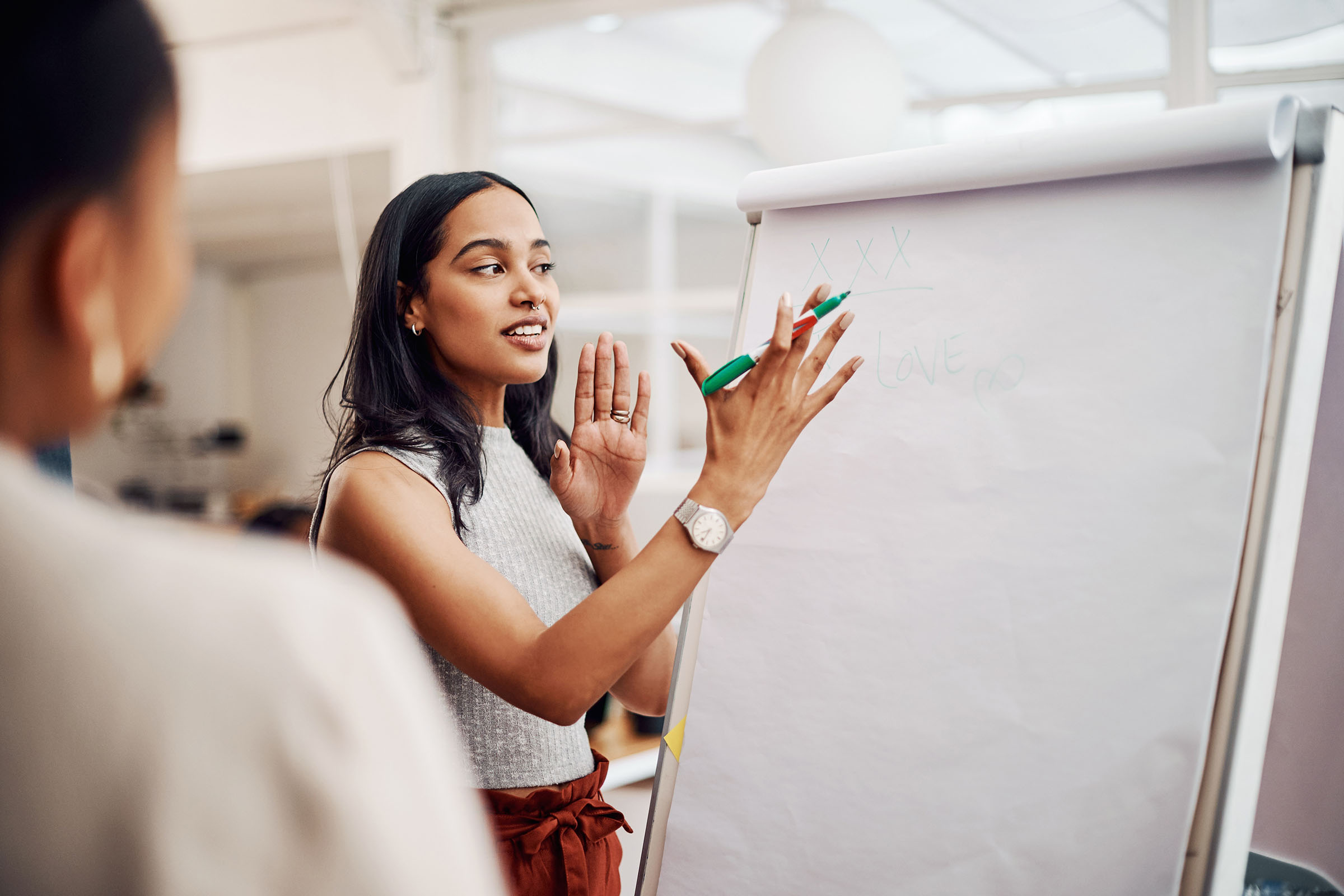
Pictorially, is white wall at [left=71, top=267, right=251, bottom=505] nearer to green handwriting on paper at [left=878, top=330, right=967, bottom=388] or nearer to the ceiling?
the ceiling

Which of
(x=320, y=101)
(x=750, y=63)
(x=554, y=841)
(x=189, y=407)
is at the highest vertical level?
(x=320, y=101)

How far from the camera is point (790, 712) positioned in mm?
1080

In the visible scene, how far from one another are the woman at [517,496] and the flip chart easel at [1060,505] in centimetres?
15

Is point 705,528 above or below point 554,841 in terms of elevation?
above

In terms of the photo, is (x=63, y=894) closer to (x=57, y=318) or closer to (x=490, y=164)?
(x=57, y=318)

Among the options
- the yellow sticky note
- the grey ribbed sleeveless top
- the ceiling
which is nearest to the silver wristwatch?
the grey ribbed sleeveless top

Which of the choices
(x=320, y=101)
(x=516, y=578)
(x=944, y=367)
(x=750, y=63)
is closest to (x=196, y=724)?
(x=516, y=578)

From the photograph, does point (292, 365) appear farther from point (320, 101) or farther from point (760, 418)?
point (760, 418)

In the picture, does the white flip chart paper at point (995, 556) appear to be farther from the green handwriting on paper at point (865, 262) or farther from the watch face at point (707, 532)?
the watch face at point (707, 532)

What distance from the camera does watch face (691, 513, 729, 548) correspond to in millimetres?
859

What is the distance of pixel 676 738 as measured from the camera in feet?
3.73

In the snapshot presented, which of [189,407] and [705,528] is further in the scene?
[189,407]

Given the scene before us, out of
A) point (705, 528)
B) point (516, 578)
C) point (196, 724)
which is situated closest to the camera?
point (196, 724)

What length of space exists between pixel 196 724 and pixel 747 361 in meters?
0.66
